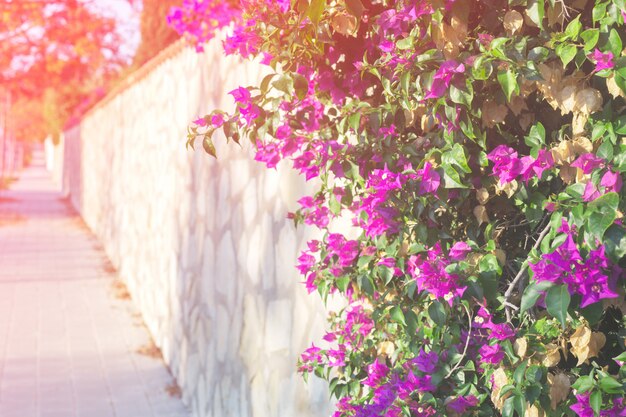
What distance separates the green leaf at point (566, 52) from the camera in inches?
68.7

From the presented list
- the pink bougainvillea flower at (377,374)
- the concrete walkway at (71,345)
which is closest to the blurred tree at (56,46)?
the concrete walkway at (71,345)

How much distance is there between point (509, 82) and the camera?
180cm

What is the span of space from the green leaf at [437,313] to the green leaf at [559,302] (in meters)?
0.44

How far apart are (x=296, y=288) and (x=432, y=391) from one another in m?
1.70

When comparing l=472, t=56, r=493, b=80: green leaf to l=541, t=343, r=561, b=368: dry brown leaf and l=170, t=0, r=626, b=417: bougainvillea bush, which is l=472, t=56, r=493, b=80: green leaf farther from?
l=541, t=343, r=561, b=368: dry brown leaf

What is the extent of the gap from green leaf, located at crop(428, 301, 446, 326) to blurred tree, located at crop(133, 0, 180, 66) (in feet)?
44.4

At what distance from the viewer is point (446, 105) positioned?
196 centimetres

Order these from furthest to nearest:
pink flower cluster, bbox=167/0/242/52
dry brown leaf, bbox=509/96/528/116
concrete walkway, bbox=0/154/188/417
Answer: concrete walkway, bbox=0/154/188/417, pink flower cluster, bbox=167/0/242/52, dry brown leaf, bbox=509/96/528/116

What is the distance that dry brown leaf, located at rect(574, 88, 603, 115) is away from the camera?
5.86ft

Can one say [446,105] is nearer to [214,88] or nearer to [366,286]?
[366,286]

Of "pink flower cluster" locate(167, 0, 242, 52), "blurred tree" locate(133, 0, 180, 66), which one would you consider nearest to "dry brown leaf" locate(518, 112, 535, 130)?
"pink flower cluster" locate(167, 0, 242, 52)

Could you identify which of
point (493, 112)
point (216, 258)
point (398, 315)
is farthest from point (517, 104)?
point (216, 258)

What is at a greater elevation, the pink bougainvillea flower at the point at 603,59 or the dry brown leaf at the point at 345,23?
the dry brown leaf at the point at 345,23

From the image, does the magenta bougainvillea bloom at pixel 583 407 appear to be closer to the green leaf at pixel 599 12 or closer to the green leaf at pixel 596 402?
the green leaf at pixel 596 402
